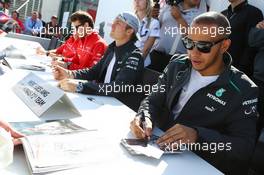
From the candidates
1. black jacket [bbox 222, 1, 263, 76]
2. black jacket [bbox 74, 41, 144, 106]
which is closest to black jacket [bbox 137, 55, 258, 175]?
black jacket [bbox 74, 41, 144, 106]

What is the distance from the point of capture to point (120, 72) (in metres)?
2.39

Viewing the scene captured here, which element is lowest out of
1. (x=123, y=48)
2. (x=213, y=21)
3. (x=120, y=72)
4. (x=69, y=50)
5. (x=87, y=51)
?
(x=69, y=50)

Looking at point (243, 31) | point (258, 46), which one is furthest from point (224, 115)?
point (243, 31)

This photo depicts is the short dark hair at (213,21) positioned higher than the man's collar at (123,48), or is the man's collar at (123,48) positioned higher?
the short dark hair at (213,21)

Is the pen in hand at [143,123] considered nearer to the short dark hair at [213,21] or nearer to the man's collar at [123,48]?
the short dark hair at [213,21]

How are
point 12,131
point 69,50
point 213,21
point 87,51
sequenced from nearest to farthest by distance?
point 12,131
point 213,21
point 87,51
point 69,50

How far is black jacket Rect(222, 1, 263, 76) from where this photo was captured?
271 centimetres

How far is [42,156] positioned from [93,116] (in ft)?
2.04

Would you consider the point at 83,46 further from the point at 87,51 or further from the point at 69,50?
the point at 69,50

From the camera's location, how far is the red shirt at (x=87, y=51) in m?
3.63

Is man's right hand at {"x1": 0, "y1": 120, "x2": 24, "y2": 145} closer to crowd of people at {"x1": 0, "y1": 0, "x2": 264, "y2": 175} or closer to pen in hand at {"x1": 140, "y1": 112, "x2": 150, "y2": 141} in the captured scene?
crowd of people at {"x1": 0, "y1": 0, "x2": 264, "y2": 175}

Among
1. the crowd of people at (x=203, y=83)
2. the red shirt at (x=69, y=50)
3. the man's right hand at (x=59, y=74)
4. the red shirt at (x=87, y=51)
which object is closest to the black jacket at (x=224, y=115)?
the crowd of people at (x=203, y=83)

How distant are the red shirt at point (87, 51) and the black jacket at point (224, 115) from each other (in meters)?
1.86

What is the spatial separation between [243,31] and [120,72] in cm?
109
